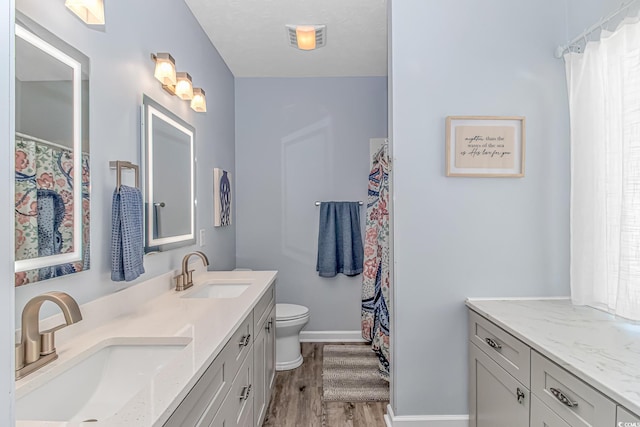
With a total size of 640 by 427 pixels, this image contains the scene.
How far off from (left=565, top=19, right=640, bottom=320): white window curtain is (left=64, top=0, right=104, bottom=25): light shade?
6.73 feet

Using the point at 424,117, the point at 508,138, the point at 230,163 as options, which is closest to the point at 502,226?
the point at 508,138

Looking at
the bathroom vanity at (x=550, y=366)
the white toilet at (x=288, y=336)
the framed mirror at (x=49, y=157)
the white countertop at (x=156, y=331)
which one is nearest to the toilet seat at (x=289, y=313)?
the white toilet at (x=288, y=336)

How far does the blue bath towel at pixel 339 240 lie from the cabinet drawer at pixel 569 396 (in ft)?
7.00

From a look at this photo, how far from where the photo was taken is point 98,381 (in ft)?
3.66

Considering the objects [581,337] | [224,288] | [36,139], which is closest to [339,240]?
[224,288]

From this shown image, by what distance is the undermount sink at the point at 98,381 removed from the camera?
3.04 feet

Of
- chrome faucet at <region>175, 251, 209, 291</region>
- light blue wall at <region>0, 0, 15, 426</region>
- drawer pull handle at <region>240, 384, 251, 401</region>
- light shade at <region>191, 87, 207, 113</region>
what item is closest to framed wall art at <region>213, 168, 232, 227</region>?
light shade at <region>191, 87, 207, 113</region>

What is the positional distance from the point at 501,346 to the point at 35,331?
1.70 meters

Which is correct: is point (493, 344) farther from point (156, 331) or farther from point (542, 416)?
point (156, 331)

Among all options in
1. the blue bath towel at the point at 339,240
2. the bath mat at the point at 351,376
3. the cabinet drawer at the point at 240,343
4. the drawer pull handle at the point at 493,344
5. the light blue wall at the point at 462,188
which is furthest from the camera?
the blue bath towel at the point at 339,240

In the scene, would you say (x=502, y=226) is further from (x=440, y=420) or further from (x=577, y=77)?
(x=440, y=420)

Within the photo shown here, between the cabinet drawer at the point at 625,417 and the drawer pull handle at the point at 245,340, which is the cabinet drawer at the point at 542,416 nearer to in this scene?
the cabinet drawer at the point at 625,417

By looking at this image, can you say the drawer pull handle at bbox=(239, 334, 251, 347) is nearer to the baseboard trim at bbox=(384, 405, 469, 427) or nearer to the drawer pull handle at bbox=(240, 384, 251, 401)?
the drawer pull handle at bbox=(240, 384, 251, 401)

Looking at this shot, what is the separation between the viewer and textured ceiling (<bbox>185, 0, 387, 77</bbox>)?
2332mm
